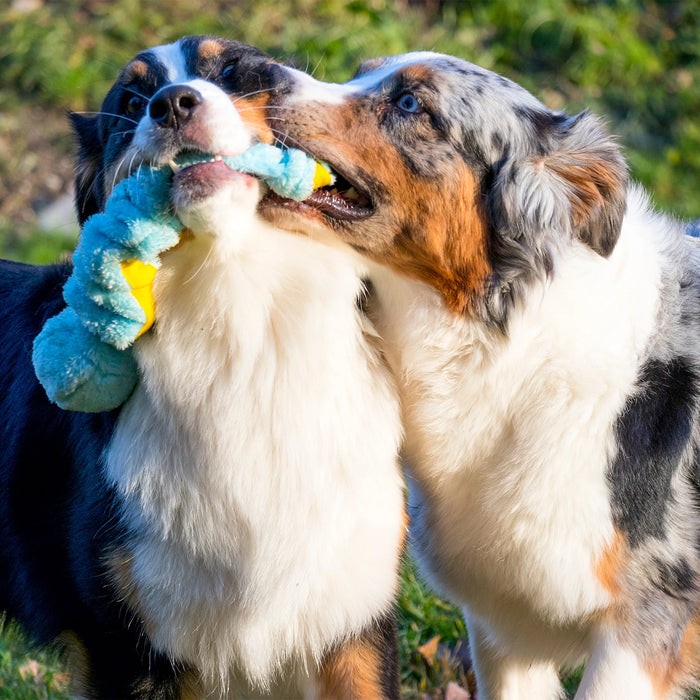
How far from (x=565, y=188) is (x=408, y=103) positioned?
588mm

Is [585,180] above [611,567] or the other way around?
above

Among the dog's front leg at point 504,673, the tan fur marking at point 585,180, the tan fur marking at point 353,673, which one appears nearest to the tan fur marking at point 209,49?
the tan fur marking at point 585,180

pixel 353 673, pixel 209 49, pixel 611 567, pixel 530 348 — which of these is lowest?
pixel 353 673

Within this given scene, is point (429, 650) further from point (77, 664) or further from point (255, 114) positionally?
point (255, 114)

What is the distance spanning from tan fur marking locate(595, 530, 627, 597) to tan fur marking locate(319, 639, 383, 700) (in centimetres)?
76

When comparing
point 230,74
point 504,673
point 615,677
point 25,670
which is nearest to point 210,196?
point 230,74

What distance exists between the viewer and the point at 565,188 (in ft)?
11.2

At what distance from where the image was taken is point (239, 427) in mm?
3105

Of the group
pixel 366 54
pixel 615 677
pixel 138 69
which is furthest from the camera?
pixel 366 54

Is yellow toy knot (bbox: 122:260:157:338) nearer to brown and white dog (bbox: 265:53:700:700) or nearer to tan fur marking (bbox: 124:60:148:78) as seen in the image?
brown and white dog (bbox: 265:53:700:700)

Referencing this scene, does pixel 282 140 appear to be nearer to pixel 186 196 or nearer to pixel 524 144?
pixel 186 196

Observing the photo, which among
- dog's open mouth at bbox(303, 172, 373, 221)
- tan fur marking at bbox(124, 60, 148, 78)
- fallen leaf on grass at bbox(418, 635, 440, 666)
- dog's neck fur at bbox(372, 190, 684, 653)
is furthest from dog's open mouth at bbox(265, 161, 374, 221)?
fallen leaf on grass at bbox(418, 635, 440, 666)

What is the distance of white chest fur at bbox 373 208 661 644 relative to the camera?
327 centimetres

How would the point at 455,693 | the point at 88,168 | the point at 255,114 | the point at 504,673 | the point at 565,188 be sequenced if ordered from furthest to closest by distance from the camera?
the point at 455,693 < the point at 504,673 < the point at 88,168 < the point at 565,188 < the point at 255,114
